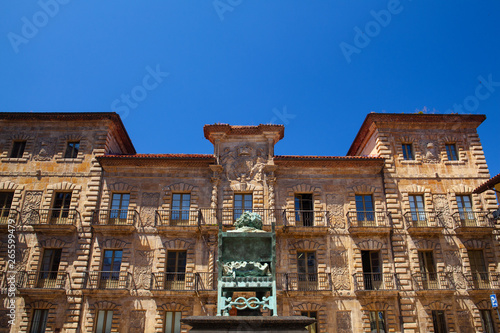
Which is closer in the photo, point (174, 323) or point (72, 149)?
point (174, 323)

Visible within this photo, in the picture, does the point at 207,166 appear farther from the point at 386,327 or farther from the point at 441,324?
the point at 441,324

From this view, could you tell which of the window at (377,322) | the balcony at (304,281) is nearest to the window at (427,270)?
the window at (377,322)

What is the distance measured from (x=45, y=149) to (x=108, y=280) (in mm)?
8652

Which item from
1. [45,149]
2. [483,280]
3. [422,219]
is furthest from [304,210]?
[45,149]

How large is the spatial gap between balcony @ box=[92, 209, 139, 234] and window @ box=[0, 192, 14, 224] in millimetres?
4835

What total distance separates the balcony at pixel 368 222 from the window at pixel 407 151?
3866 millimetres

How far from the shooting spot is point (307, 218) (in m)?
22.1

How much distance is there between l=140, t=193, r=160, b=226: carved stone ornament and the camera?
72.0ft

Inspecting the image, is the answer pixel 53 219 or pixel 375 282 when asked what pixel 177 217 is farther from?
pixel 375 282

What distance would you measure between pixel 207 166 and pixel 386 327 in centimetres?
1253

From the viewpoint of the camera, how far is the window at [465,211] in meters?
21.8

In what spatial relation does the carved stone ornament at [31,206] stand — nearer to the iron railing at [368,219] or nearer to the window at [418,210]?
the iron railing at [368,219]

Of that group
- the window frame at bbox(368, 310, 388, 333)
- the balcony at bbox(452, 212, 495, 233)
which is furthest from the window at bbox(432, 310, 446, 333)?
the balcony at bbox(452, 212, 495, 233)

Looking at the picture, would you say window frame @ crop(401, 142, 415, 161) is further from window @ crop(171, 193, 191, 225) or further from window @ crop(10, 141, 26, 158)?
window @ crop(10, 141, 26, 158)
